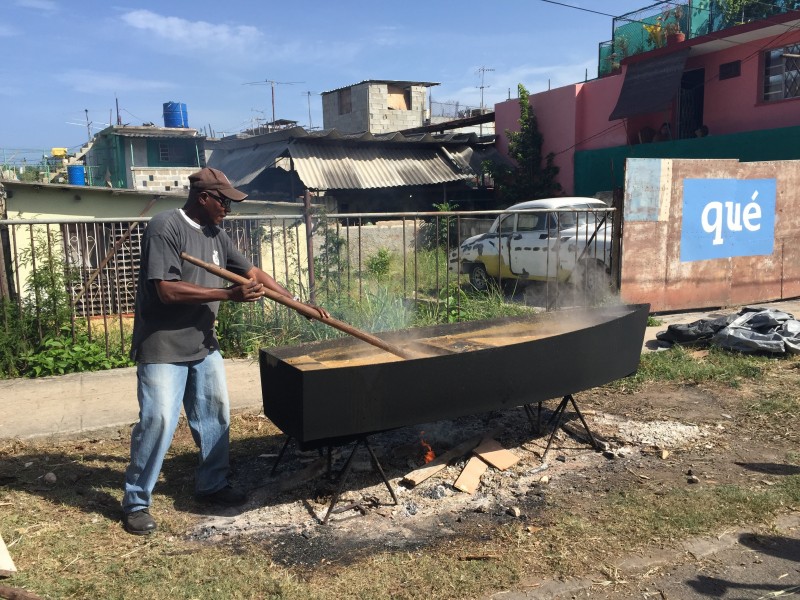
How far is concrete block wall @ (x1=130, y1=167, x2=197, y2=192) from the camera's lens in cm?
3023

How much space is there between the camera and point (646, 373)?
6.93 meters

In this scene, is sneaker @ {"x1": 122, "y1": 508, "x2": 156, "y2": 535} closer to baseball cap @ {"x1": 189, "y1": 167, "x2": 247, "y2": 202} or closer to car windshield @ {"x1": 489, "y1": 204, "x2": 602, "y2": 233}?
baseball cap @ {"x1": 189, "y1": 167, "x2": 247, "y2": 202}

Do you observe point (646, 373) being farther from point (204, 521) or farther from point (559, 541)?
point (204, 521)

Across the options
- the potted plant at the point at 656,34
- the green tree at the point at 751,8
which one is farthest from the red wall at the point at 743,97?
the potted plant at the point at 656,34

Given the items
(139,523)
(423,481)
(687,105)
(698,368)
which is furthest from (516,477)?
(687,105)

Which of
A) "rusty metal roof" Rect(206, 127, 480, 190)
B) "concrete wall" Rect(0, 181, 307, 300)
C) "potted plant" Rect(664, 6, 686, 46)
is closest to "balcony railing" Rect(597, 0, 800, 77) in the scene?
"potted plant" Rect(664, 6, 686, 46)

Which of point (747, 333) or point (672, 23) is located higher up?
point (672, 23)

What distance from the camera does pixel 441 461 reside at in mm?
4570

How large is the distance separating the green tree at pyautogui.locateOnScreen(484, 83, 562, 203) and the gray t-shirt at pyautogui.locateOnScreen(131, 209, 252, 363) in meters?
17.8

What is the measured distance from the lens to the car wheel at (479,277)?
1268cm

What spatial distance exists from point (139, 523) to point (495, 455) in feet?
7.77

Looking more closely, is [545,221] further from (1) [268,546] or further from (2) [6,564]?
(2) [6,564]

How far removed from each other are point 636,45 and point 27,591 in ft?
70.1

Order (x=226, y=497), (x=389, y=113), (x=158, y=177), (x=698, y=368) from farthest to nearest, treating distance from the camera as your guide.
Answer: (x=158, y=177), (x=389, y=113), (x=698, y=368), (x=226, y=497)
